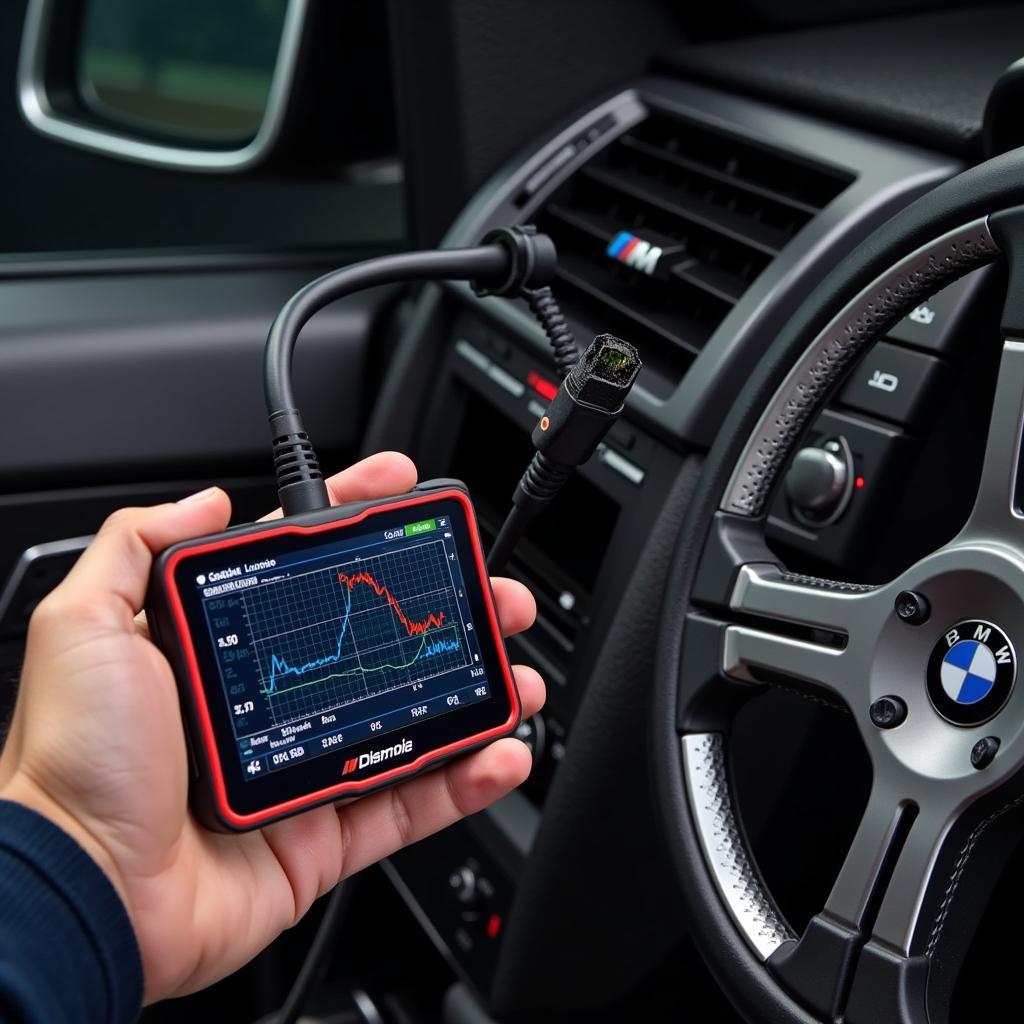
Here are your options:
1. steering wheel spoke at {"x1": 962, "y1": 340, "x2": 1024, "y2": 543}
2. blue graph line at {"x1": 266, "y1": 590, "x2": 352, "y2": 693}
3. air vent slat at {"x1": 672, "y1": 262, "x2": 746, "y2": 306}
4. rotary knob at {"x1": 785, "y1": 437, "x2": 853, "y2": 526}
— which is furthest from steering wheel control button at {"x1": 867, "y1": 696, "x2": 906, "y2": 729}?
air vent slat at {"x1": 672, "y1": 262, "x2": 746, "y2": 306}

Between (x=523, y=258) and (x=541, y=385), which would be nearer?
(x=523, y=258)

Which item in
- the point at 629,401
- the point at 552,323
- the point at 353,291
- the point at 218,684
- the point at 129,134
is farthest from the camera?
the point at 129,134

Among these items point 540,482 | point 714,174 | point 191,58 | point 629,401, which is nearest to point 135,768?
point 540,482

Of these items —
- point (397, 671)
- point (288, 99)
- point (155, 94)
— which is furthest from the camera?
point (155, 94)

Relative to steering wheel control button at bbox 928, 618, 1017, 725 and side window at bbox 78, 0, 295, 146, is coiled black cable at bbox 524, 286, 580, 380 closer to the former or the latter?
steering wheel control button at bbox 928, 618, 1017, 725

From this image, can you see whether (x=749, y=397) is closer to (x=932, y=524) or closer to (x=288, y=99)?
(x=932, y=524)

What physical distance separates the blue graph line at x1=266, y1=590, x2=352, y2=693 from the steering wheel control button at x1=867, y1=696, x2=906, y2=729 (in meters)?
0.33

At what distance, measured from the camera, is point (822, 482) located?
3.26 feet

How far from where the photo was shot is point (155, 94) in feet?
8.45

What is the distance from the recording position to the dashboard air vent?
3.81 ft

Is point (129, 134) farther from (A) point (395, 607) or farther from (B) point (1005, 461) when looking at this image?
(B) point (1005, 461)

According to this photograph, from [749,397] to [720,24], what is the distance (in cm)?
83

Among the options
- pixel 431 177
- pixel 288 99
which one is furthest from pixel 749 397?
pixel 288 99

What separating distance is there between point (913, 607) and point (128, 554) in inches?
18.5
